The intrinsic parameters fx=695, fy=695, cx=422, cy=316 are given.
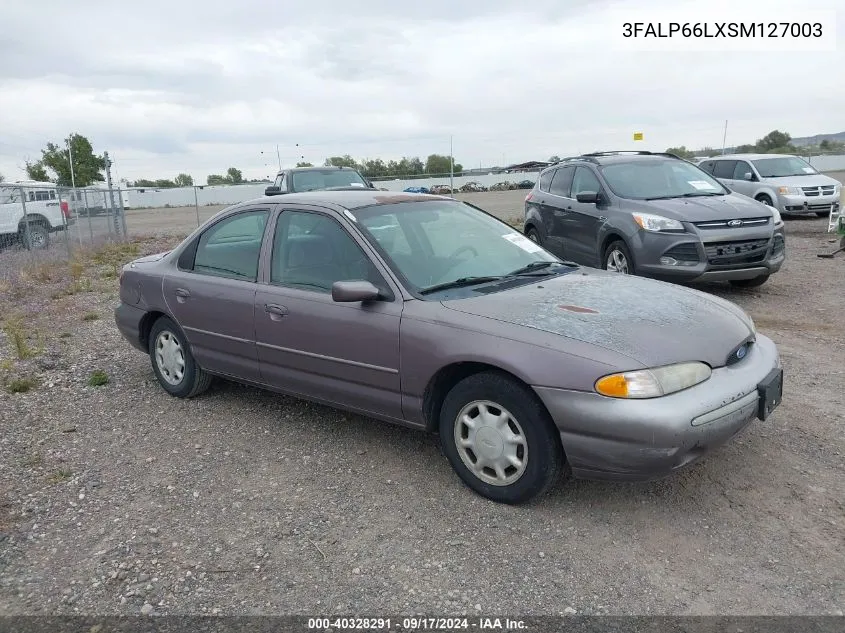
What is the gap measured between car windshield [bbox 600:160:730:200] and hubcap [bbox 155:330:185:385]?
5.46m

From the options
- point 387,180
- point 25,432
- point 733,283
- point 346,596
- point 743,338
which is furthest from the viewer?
point 387,180

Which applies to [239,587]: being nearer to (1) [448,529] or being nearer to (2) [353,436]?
(1) [448,529]

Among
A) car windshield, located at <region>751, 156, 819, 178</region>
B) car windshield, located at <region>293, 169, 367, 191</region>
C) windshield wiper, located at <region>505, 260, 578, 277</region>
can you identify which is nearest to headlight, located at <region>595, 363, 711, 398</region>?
windshield wiper, located at <region>505, 260, 578, 277</region>

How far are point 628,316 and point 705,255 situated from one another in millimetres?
4530

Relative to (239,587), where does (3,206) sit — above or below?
above

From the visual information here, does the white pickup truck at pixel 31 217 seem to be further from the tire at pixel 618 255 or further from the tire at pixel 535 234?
the tire at pixel 618 255

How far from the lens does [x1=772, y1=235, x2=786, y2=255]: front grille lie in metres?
7.79

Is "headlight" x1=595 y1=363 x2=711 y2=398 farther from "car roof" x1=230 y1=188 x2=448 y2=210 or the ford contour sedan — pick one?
"car roof" x1=230 y1=188 x2=448 y2=210

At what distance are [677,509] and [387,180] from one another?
3114 centimetres

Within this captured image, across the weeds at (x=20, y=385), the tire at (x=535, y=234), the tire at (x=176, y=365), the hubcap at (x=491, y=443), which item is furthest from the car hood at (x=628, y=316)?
the tire at (x=535, y=234)

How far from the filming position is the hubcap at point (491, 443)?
3.33m

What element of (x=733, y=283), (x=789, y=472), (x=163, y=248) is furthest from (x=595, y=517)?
(x=163, y=248)

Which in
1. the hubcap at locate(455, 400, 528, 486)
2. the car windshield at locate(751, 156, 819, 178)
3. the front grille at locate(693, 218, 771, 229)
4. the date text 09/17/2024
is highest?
the car windshield at locate(751, 156, 819, 178)

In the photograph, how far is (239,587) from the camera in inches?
116
